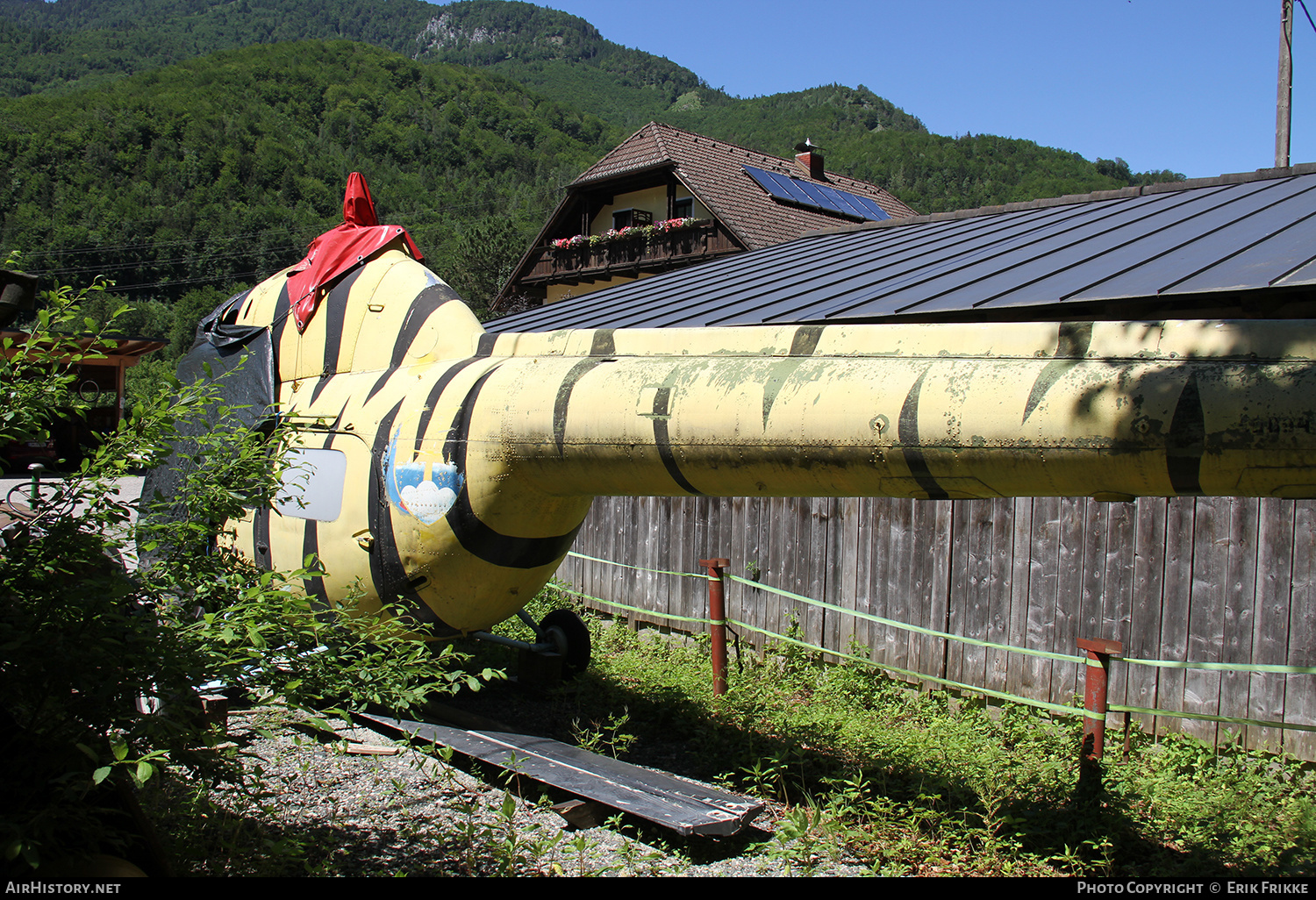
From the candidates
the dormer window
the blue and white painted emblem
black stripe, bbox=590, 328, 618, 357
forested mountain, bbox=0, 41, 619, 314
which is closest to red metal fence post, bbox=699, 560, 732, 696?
the blue and white painted emblem

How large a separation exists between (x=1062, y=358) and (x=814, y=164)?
23.7 m

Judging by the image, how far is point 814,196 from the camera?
70.7 ft

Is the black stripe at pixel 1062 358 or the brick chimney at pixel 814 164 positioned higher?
the brick chimney at pixel 814 164

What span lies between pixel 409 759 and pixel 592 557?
4.23 meters

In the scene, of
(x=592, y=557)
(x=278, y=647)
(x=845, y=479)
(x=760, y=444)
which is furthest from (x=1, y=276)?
(x=592, y=557)

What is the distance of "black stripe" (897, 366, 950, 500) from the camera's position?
9.22 ft

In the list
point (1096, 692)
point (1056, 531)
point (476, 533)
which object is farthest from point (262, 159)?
point (1096, 692)

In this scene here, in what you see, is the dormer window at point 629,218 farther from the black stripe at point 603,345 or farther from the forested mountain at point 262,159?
the forested mountain at point 262,159

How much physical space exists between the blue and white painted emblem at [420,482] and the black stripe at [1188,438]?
10.5ft

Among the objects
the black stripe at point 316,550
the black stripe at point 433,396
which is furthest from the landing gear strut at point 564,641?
the black stripe at point 433,396

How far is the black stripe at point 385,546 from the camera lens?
4.67 meters

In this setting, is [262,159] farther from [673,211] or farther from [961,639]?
[961,639]

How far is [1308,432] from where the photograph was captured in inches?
82.0

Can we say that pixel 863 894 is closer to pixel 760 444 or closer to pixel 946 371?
pixel 760 444
